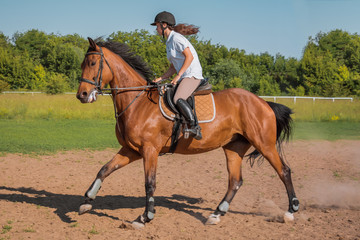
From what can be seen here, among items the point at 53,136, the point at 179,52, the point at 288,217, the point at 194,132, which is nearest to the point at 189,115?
the point at 194,132

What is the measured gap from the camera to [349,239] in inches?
206

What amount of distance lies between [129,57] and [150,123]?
132 centimetres

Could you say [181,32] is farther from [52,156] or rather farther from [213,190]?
[52,156]

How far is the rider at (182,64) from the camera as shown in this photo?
229 inches

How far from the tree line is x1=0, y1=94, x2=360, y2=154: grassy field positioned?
9209 millimetres

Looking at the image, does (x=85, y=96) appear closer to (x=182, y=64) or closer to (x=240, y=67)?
(x=182, y=64)

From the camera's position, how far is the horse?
584cm

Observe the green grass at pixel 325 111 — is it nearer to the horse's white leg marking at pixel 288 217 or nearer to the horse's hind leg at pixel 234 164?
the horse's hind leg at pixel 234 164

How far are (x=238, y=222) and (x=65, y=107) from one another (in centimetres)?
2195

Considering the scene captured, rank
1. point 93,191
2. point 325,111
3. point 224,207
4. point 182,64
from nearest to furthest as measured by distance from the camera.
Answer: point 93,191, point 182,64, point 224,207, point 325,111

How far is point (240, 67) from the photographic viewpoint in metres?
50.7

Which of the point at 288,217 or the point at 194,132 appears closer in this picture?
the point at 194,132

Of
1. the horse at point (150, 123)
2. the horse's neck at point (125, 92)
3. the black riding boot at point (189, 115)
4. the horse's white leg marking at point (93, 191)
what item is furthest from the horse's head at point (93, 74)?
the horse's white leg marking at point (93, 191)

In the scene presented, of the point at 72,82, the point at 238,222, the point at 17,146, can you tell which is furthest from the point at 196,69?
the point at 72,82
